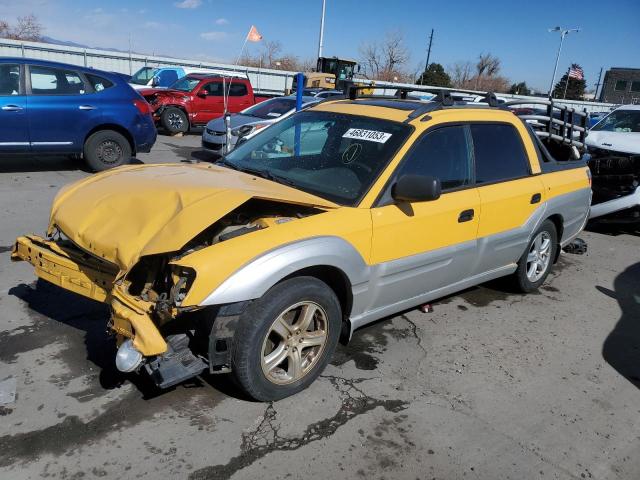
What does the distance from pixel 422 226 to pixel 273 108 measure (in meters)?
9.16

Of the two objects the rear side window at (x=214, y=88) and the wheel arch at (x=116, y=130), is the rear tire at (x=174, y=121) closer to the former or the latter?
the rear side window at (x=214, y=88)

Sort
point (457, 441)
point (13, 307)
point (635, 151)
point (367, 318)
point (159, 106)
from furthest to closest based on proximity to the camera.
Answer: point (159, 106) → point (635, 151) → point (13, 307) → point (367, 318) → point (457, 441)

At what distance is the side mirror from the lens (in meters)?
3.18

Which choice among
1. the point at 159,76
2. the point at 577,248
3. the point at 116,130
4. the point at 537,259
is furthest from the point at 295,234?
the point at 159,76

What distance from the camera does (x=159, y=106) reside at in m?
14.8

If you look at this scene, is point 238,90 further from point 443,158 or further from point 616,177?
point 443,158

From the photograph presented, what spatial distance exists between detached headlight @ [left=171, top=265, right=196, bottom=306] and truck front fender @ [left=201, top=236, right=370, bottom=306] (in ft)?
0.39

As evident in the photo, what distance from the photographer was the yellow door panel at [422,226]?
11.0ft

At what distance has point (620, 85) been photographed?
65.6m

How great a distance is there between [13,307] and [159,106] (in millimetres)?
11810

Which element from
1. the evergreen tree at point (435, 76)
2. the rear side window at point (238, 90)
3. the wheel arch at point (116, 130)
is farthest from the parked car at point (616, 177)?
the evergreen tree at point (435, 76)

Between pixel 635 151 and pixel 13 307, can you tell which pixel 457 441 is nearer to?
pixel 13 307

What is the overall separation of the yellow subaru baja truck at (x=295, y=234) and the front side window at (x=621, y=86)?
73182 millimetres

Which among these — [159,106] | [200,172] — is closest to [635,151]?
[200,172]
